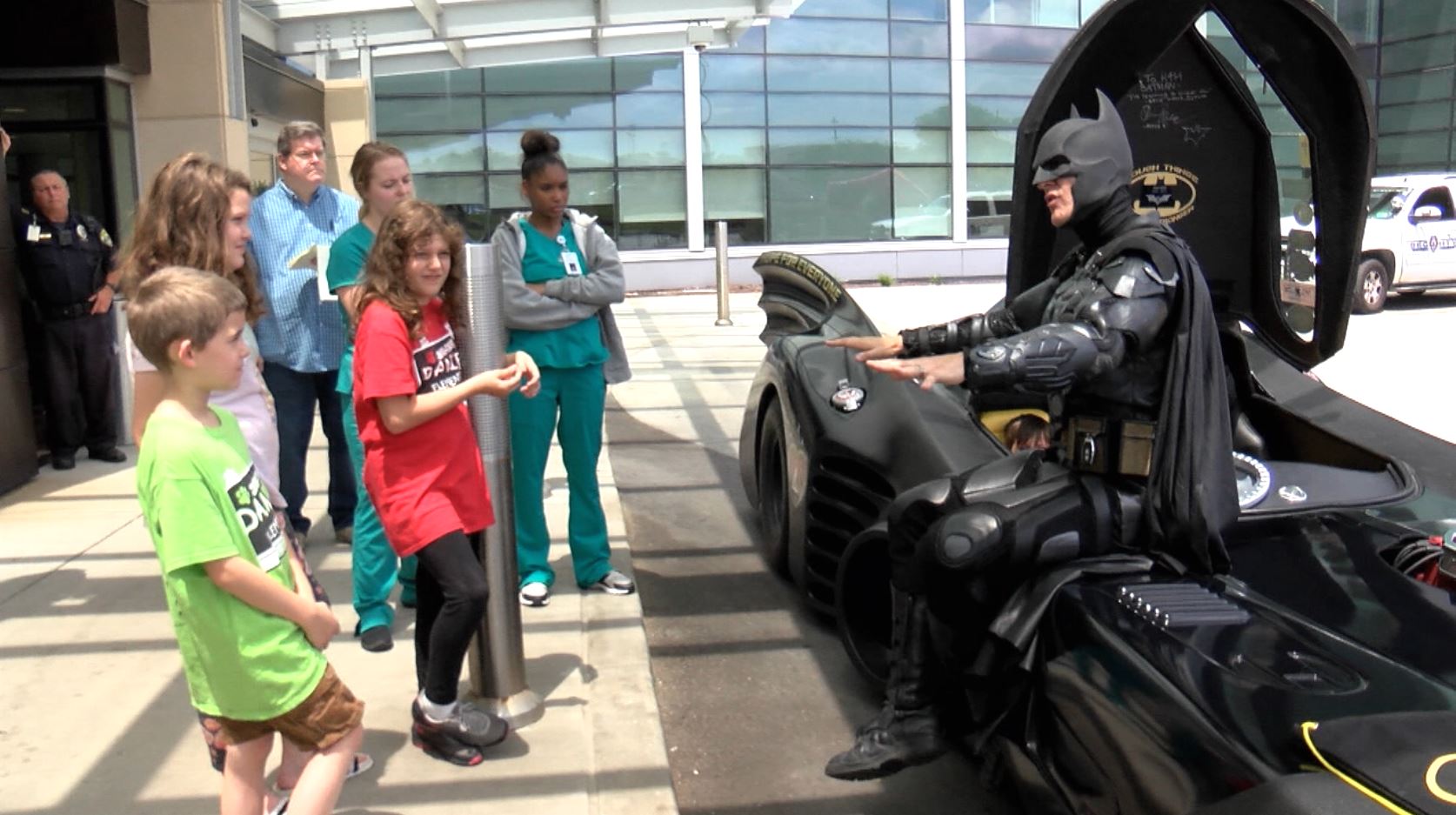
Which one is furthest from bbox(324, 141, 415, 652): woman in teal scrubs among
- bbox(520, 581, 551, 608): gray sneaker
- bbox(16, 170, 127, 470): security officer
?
bbox(16, 170, 127, 470): security officer

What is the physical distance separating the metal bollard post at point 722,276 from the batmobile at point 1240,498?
9547 millimetres

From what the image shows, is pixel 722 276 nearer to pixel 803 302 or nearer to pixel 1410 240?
pixel 1410 240

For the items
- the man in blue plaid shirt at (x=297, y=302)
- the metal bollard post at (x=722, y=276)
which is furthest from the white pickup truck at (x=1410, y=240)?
the man in blue plaid shirt at (x=297, y=302)

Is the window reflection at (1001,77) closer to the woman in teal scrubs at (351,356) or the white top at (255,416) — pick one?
the woman in teal scrubs at (351,356)

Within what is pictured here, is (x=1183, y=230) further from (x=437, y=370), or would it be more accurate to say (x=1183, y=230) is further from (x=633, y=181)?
(x=633, y=181)

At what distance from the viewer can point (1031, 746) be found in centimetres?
270

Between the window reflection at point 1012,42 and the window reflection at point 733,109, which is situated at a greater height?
the window reflection at point 1012,42

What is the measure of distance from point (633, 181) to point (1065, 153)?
21227 mm

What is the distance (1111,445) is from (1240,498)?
1.61ft

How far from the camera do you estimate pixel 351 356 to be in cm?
406

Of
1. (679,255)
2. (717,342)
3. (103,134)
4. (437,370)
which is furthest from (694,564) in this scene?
(679,255)

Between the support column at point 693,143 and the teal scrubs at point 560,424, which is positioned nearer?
the teal scrubs at point 560,424

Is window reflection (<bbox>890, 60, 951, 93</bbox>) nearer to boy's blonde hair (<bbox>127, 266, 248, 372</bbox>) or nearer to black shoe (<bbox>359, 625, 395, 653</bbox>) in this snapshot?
black shoe (<bbox>359, 625, 395, 653</bbox>)

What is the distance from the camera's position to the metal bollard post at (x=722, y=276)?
15.2 m
